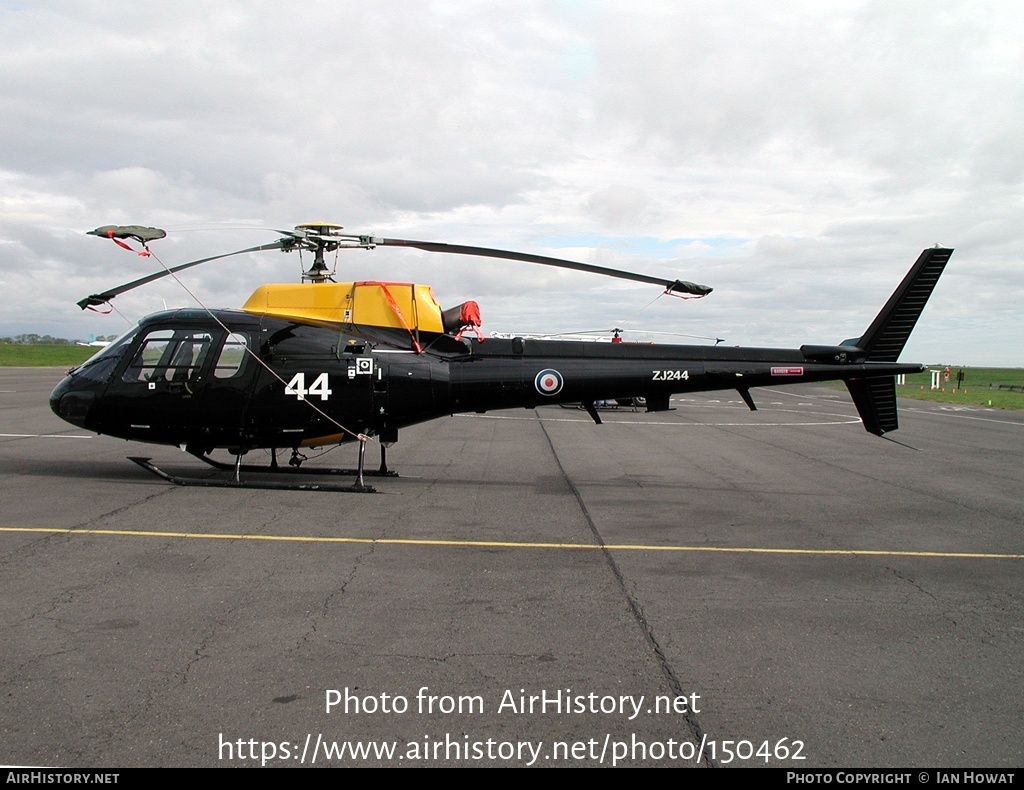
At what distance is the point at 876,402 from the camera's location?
12.1 m

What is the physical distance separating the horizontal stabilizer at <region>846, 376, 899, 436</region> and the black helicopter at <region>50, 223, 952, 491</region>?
0.07 feet

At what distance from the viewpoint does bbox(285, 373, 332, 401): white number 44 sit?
11.7 metres

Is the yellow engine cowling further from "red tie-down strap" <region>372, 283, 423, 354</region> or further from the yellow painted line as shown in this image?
the yellow painted line

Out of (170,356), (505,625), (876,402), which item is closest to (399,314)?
(170,356)

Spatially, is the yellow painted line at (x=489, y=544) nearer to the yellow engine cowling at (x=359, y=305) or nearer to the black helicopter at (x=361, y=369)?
the black helicopter at (x=361, y=369)

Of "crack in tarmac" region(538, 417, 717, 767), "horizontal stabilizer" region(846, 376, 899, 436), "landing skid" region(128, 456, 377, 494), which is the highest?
"horizontal stabilizer" region(846, 376, 899, 436)

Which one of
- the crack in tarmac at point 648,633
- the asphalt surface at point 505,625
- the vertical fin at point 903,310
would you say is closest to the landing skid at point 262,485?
the asphalt surface at point 505,625

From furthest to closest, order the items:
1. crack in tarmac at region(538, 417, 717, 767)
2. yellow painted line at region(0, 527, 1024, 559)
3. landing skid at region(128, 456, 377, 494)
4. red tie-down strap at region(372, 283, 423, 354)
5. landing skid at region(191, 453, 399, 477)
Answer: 1. landing skid at region(191, 453, 399, 477)
2. red tie-down strap at region(372, 283, 423, 354)
3. landing skid at region(128, 456, 377, 494)
4. yellow painted line at region(0, 527, 1024, 559)
5. crack in tarmac at region(538, 417, 717, 767)

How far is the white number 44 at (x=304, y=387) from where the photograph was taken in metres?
11.7

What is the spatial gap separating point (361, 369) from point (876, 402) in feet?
27.1

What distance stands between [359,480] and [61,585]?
5.09 meters

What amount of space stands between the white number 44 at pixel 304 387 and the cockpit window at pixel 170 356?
145 cm

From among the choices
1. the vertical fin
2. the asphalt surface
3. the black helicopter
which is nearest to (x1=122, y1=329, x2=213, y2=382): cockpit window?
the black helicopter
